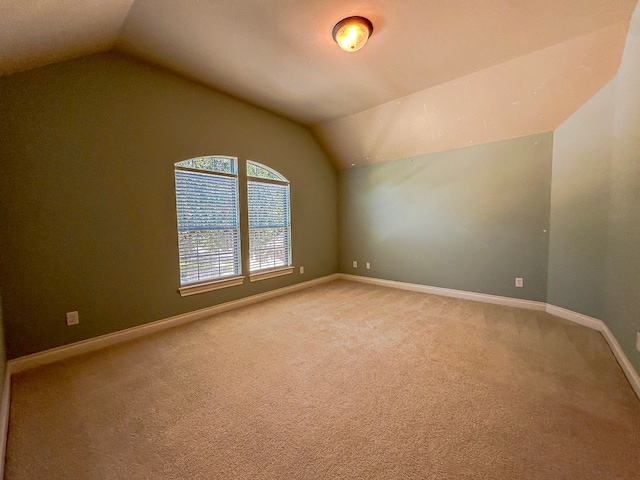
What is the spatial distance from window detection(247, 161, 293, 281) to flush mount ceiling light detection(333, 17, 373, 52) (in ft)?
6.58

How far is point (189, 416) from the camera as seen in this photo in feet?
5.02

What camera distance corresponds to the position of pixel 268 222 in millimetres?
3938

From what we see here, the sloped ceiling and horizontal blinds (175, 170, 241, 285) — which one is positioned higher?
the sloped ceiling

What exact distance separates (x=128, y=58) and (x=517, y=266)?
515cm

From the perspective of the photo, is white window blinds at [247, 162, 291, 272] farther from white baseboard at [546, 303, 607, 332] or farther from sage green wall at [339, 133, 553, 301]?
white baseboard at [546, 303, 607, 332]

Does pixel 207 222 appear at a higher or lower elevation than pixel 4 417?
higher

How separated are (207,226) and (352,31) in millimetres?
2554

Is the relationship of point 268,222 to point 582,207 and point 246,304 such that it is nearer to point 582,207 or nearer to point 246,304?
point 246,304

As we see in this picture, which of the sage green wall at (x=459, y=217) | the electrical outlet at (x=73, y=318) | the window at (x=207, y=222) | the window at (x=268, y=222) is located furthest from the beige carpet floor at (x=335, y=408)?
the window at (x=268, y=222)

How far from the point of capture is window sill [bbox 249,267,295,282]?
146 inches

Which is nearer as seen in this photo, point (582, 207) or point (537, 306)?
point (582, 207)

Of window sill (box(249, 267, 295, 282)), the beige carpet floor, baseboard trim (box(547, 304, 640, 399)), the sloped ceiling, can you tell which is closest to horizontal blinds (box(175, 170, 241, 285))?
window sill (box(249, 267, 295, 282))

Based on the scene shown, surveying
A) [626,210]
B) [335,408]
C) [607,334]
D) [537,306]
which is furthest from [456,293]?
[335,408]

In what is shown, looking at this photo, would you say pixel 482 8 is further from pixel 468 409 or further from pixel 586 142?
pixel 468 409
